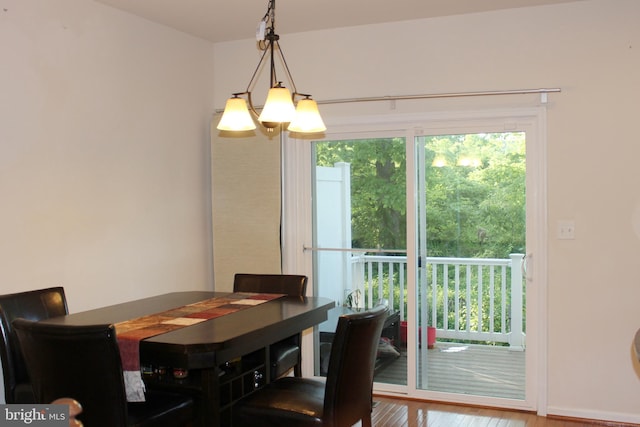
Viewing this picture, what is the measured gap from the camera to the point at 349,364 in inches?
105

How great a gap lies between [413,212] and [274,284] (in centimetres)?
118

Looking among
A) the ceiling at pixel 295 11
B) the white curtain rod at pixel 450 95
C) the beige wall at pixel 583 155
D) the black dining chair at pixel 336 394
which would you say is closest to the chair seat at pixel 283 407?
the black dining chair at pixel 336 394

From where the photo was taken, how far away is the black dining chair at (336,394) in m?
2.63

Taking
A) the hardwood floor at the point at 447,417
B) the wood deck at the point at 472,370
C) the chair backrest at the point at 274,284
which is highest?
the chair backrest at the point at 274,284

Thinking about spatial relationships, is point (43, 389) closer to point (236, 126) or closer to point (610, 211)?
point (236, 126)

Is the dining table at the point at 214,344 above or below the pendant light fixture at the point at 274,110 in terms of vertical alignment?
below

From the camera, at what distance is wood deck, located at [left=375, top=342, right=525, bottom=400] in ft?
13.8

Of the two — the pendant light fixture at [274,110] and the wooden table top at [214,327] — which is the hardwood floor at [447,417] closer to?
the wooden table top at [214,327]

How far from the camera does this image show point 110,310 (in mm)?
3137

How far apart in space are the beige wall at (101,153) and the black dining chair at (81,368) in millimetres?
1016

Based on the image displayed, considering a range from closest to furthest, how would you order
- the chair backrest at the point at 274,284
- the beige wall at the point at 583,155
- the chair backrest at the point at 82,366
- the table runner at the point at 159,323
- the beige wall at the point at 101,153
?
1. the chair backrest at the point at 82,366
2. the table runner at the point at 159,323
3. the beige wall at the point at 101,153
4. the chair backrest at the point at 274,284
5. the beige wall at the point at 583,155

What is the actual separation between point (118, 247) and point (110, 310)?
3.04 ft

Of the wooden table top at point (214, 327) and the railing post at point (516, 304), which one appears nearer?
the wooden table top at point (214, 327)

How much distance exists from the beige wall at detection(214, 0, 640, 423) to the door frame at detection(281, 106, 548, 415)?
0.06 m
